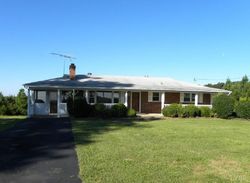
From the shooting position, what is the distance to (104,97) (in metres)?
30.8

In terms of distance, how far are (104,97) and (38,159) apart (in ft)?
70.0

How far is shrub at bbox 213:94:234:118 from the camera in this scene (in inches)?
1091

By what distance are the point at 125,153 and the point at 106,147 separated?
1.29m

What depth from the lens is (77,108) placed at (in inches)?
1008

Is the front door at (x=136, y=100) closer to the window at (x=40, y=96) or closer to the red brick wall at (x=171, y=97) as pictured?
the red brick wall at (x=171, y=97)

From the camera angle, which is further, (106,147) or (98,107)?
(98,107)

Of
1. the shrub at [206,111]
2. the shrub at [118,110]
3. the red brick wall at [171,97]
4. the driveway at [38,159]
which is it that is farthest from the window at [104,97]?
the driveway at [38,159]

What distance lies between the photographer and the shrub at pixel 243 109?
27422 millimetres

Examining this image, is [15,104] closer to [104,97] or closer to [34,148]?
[104,97]

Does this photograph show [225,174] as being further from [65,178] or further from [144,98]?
[144,98]

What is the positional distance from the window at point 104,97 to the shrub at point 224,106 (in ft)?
29.2

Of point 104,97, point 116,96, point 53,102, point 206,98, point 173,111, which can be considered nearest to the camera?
point 173,111

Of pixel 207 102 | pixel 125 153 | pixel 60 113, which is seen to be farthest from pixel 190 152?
pixel 207 102

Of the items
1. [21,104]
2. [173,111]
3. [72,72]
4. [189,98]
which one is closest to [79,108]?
[72,72]
